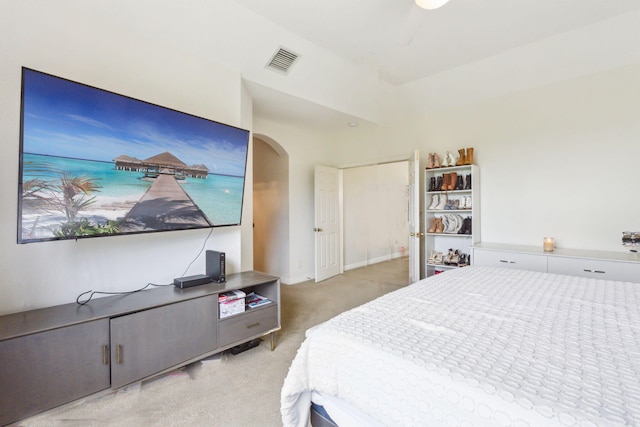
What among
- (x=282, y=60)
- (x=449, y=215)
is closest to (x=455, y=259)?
(x=449, y=215)

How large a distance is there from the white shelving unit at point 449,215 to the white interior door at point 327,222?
1595mm

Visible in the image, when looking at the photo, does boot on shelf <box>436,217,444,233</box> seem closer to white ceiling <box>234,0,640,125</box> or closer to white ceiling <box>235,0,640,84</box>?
Result: white ceiling <box>234,0,640,125</box>

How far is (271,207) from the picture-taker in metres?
4.82

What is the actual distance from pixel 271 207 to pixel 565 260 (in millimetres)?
3861

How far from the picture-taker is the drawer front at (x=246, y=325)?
2.16 meters

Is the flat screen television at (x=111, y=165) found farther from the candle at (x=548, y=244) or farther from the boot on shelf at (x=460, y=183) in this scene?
the candle at (x=548, y=244)

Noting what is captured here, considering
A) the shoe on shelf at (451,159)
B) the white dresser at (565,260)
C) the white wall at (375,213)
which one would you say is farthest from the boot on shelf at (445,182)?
the white wall at (375,213)

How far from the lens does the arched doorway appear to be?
14.9 ft

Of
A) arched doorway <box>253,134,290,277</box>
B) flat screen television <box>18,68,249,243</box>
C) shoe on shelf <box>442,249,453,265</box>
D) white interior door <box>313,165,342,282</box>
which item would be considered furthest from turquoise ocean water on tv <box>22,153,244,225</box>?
shoe on shelf <box>442,249,453,265</box>

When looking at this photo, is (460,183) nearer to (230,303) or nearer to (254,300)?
(254,300)

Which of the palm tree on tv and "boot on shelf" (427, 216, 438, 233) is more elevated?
the palm tree on tv

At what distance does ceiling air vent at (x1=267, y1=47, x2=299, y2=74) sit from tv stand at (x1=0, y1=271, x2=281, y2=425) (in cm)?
218

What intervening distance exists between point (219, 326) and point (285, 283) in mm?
2402

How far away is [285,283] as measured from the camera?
14.8 feet
